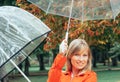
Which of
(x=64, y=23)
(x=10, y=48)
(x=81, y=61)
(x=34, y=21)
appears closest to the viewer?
(x=81, y=61)

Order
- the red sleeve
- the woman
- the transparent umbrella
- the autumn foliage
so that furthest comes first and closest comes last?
1. the autumn foliage
2. the transparent umbrella
3. the red sleeve
4. the woman

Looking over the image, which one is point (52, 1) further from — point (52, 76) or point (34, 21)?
point (52, 76)

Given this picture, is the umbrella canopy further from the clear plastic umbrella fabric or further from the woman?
the woman

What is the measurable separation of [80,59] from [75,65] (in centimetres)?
7

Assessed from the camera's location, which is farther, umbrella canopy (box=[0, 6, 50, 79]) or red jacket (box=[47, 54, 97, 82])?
umbrella canopy (box=[0, 6, 50, 79])

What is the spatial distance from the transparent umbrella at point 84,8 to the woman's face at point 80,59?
1976mm

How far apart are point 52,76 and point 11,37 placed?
4.39ft

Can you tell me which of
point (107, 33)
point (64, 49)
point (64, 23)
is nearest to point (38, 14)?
point (64, 23)

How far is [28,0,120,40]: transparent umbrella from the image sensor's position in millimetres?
5605

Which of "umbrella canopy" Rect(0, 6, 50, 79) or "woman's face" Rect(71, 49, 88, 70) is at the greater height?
"umbrella canopy" Rect(0, 6, 50, 79)

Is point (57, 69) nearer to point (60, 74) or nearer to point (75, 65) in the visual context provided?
point (60, 74)

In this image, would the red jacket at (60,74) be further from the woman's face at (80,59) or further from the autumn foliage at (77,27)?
the autumn foliage at (77,27)

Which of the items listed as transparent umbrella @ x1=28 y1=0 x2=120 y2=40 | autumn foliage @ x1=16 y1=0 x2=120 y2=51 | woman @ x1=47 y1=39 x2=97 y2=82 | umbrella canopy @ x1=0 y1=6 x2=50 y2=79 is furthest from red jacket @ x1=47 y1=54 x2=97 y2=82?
autumn foliage @ x1=16 y1=0 x2=120 y2=51

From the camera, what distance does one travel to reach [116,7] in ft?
18.4
